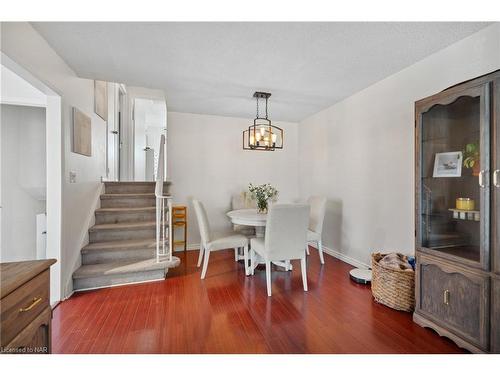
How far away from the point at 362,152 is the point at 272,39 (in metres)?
1.98

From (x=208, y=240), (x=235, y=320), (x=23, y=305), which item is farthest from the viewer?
(x=208, y=240)

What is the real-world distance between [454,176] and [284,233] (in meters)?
1.48

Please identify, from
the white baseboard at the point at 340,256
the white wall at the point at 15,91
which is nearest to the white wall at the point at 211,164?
the white baseboard at the point at 340,256

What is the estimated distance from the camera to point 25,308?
3.06 feet

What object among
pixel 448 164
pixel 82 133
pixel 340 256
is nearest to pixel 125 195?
pixel 82 133

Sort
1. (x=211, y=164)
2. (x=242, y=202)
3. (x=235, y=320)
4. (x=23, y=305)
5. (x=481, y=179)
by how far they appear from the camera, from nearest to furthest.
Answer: (x=23, y=305), (x=481, y=179), (x=235, y=320), (x=242, y=202), (x=211, y=164)

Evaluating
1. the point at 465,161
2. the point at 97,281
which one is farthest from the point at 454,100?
the point at 97,281

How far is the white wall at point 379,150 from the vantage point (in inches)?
82.0

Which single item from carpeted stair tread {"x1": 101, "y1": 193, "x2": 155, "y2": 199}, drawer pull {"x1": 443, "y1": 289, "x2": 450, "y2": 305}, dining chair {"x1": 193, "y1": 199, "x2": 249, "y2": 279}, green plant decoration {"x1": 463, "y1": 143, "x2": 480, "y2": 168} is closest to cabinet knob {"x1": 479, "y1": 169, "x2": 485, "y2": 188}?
green plant decoration {"x1": 463, "y1": 143, "x2": 480, "y2": 168}

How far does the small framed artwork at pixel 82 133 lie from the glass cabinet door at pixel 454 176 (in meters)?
3.33

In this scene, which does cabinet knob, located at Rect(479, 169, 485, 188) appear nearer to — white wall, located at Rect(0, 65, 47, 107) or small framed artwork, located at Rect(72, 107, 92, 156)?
small framed artwork, located at Rect(72, 107, 92, 156)

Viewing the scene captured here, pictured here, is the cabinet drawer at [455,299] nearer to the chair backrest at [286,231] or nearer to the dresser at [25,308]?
the chair backrest at [286,231]

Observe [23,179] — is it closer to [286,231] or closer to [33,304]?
[33,304]
